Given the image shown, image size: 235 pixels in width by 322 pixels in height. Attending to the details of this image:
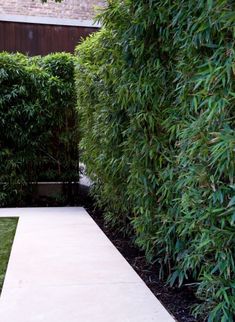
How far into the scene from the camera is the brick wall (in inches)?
368

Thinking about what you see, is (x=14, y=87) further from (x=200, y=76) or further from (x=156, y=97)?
(x=200, y=76)

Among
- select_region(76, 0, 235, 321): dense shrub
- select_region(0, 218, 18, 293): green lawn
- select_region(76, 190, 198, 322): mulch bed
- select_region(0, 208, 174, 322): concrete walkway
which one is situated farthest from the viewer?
select_region(0, 218, 18, 293): green lawn

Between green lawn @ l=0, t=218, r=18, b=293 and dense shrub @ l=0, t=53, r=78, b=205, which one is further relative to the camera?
dense shrub @ l=0, t=53, r=78, b=205

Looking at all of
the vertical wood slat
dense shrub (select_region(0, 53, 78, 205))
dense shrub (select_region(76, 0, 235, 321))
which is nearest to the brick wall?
the vertical wood slat

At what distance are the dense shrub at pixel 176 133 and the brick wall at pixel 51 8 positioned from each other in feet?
19.4

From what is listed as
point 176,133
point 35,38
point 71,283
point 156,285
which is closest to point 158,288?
point 156,285

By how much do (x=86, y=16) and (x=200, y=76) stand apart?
332 inches

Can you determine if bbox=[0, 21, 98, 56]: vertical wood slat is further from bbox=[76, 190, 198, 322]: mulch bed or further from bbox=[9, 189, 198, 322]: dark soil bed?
bbox=[76, 190, 198, 322]: mulch bed

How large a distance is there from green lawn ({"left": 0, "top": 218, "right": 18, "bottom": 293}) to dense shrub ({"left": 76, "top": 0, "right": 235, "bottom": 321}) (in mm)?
1074

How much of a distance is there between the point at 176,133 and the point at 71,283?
124cm

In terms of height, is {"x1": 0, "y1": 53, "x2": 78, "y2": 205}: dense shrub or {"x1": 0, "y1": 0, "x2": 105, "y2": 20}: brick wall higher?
{"x1": 0, "y1": 0, "x2": 105, "y2": 20}: brick wall

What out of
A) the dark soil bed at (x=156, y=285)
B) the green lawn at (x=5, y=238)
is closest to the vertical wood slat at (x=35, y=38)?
the green lawn at (x=5, y=238)

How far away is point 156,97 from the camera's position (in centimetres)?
276

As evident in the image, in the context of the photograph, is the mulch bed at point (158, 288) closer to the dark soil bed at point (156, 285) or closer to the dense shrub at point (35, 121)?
the dark soil bed at point (156, 285)
